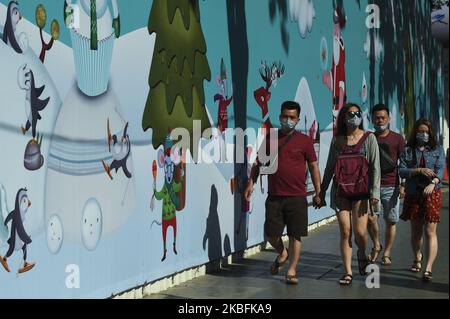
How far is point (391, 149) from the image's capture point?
30.5 feet

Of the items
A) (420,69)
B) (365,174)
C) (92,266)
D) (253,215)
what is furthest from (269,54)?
(420,69)

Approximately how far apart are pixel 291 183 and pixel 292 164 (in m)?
0.19

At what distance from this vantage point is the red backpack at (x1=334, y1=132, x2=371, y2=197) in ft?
26.4

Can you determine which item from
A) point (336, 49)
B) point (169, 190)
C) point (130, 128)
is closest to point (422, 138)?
point (169, 190)

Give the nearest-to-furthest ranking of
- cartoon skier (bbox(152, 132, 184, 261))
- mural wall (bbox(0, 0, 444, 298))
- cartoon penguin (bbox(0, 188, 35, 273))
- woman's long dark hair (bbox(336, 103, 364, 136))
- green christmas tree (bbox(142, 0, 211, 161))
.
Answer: cartoon penguin (bbox(0, 188, 35, 273)), mural wall (bbox(0, 0, 444, 298)), green christmas tree (bbox(142, 0, 211, 161)), cartoon skier (bbox(152, 132, 184, 261)), woman's long dark hair (bbox(336, 103, 364, 136))

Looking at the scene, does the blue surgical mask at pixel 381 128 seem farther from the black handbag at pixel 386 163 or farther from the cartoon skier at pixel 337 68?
the cartoon skier at pixel 337 68

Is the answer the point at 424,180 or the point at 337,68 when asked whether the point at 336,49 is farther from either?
the point at 424,180

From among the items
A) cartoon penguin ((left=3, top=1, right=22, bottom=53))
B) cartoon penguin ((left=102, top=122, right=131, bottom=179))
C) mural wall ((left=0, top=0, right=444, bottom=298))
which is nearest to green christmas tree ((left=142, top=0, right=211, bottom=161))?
mural wall ((left=0, top=0, right=444, bottom=298))

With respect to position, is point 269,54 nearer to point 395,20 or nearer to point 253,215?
point 253,215

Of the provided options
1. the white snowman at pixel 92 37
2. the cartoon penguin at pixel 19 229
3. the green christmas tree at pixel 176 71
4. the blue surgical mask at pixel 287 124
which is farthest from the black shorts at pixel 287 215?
the cartoon penguin at pixel 19 229

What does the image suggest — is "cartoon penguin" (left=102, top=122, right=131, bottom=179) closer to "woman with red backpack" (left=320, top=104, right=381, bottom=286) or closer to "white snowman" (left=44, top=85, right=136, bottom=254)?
"white snowman" (left=44, top=85, right=136, bottom=254)

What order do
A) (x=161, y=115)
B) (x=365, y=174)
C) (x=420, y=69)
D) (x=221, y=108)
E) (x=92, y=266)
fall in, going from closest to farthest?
(x=92, y=266) < (x=161, y=115) < (x=365, y=174) < (x=221, y=108) < (x=420, y=69)

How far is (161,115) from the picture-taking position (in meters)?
7.39

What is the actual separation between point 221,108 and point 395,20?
12.0 meters
